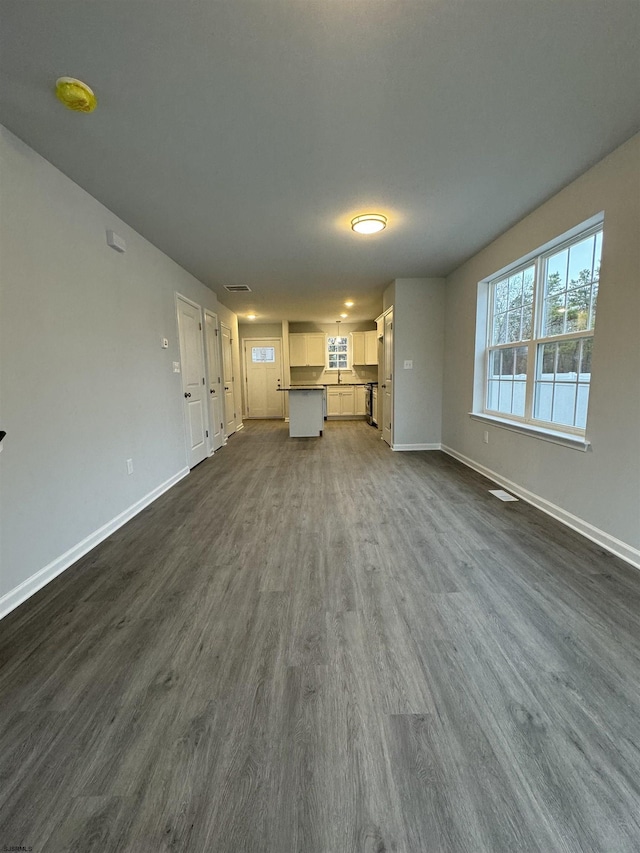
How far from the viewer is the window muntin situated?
27.6 feet

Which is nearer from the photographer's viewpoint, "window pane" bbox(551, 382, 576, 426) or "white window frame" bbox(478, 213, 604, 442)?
"white window frame" bbox(478, 213, 604, 442)

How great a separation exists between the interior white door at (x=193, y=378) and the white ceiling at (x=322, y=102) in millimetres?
1390

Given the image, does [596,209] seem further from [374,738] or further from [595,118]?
[374,738]

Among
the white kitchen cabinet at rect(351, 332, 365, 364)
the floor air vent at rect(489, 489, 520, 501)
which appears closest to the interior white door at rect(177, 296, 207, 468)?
the floor air vent at rect(489, 489, 520, 501)

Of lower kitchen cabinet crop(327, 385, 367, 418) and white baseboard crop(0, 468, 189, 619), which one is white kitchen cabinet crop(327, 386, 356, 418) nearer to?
lower kitchen cabinet crop(327, 385, 367, 418)

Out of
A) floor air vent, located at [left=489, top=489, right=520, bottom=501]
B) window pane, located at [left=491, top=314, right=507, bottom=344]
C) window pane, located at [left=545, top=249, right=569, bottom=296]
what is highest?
window pane, located at [left=545, top=249, right=569, bottom=296]

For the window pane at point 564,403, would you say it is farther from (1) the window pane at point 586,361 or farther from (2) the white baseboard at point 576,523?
(2) the white baseboard at point 576,523

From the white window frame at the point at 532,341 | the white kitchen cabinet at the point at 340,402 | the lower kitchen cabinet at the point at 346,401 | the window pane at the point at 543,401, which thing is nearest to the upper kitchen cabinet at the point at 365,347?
the lower kitchen cabinet at the point at 346,401

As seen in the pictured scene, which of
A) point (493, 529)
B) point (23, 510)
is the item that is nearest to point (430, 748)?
point (493, 529)

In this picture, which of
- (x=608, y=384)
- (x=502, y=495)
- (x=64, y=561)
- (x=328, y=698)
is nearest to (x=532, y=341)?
(x=608, y=384)

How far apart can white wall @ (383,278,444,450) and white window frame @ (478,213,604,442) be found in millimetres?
A: 990

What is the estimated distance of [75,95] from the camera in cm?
154

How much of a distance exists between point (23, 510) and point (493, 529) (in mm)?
2959

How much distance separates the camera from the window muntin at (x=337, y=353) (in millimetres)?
8422
